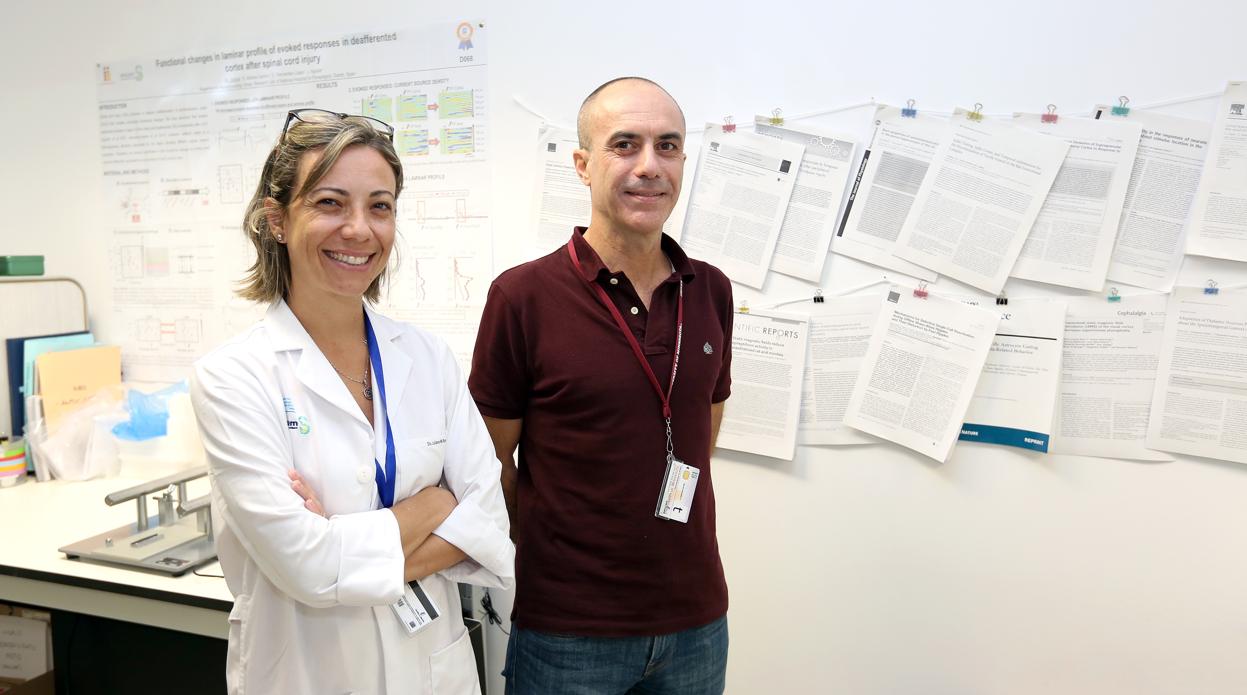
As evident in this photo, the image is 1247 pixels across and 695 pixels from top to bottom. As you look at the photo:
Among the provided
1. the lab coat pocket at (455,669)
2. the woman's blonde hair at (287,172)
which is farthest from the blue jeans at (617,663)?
the woman's blonde hair at (287,172)

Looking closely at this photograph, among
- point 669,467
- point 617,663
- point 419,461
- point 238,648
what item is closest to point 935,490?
point 669,467

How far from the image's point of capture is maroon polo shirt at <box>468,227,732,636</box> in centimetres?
133

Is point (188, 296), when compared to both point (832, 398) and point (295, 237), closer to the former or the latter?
point (295, 237)

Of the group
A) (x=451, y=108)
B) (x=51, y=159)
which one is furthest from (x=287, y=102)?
(x=51, y=159)

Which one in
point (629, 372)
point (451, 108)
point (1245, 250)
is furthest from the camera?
point (451, 108)

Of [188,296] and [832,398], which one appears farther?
[188,296]

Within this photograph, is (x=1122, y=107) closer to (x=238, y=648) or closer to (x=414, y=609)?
(x=414, y=609)

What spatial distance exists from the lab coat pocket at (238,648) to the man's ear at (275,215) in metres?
0.54

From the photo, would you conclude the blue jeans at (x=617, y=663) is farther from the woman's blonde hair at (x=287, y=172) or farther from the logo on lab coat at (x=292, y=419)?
the woman's blonde hair at (x=287, y=172)

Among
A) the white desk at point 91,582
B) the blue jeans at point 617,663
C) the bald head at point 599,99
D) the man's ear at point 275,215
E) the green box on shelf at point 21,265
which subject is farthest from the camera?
the green box on shelf at point 21,265

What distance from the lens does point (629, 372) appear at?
4.42ft

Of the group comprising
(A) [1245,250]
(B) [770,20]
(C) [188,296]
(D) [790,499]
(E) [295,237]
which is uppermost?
(B) [770,20]

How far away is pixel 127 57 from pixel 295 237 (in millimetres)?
1975

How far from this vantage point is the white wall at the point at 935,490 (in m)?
1.73
